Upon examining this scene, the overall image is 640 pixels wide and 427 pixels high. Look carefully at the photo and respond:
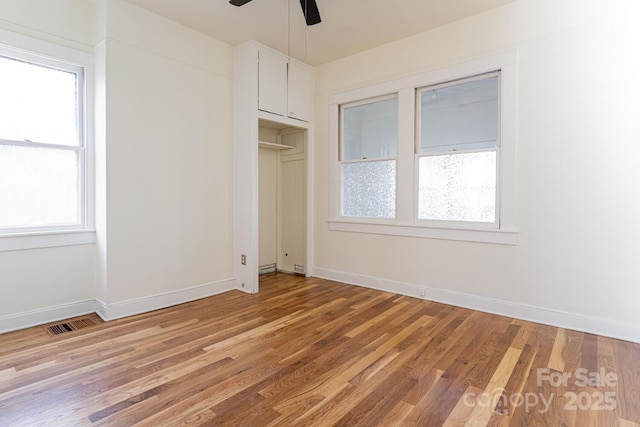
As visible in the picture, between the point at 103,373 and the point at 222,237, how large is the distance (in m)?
2.14

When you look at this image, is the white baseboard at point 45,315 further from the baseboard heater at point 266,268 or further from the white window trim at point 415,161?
the white window trim at point 415,161

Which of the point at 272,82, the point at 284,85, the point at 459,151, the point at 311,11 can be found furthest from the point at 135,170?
the point at 459,151

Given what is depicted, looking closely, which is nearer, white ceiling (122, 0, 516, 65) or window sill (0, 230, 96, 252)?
window sill (0, 230, 96, 252)

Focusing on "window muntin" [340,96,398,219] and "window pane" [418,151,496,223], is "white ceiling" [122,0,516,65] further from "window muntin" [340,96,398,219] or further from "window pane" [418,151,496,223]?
"window pane" [418,151,496,223]

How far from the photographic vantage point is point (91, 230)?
3410mm

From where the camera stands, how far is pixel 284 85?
4.48 metres

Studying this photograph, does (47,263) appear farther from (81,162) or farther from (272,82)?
(272,82)

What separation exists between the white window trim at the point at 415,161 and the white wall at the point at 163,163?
56.5 inches

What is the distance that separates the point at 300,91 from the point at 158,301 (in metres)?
3.18

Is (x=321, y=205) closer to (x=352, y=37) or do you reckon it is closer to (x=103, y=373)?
(x=352, y=37)

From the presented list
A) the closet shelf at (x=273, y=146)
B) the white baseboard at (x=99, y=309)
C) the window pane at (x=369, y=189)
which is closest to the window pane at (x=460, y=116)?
the window pane at (x=369, y=189)

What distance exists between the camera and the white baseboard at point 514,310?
283 centimetres

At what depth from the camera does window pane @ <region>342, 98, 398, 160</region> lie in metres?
4.23

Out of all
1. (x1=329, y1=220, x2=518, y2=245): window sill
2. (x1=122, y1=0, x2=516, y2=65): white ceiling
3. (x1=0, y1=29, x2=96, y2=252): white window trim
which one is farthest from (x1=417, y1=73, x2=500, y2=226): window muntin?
(x1=0, y1=29, x2=96, y2=252): white window trim
